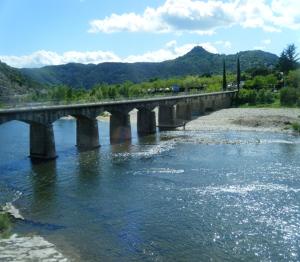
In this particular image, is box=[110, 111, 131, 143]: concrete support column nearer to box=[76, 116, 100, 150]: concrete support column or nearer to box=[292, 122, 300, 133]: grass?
box=[76, 116, 100, 150]: concrete support column

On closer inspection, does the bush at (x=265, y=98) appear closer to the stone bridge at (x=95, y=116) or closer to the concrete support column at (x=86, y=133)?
the stone bridge at (x=95, y=116)

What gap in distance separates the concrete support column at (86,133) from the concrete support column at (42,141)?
8.27m

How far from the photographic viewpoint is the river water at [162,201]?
2344cm

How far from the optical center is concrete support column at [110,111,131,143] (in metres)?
68.1

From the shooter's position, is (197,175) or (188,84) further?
(188,84)

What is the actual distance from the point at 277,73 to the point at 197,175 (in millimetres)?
130181

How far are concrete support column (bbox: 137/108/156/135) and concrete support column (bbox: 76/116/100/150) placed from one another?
18.9 meters

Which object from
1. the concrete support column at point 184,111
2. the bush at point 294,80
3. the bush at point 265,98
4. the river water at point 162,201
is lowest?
the river water at point 162,201

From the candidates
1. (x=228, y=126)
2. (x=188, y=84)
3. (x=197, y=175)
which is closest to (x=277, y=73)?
(x=188, y=84)

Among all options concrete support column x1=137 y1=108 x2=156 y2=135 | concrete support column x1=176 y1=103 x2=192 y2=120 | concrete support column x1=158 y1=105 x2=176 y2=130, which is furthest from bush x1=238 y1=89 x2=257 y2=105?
concrete support column x1=137 y1=108 x2=156 y2=135

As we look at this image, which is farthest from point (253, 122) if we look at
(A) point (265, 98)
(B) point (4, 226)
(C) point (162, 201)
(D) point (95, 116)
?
(B) point (4, 226)

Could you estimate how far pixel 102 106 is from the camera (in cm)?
6178

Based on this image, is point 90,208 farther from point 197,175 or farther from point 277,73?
point 277,73

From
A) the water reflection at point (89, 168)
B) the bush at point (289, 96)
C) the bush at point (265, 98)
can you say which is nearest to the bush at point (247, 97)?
the bush at point (265, 98)
